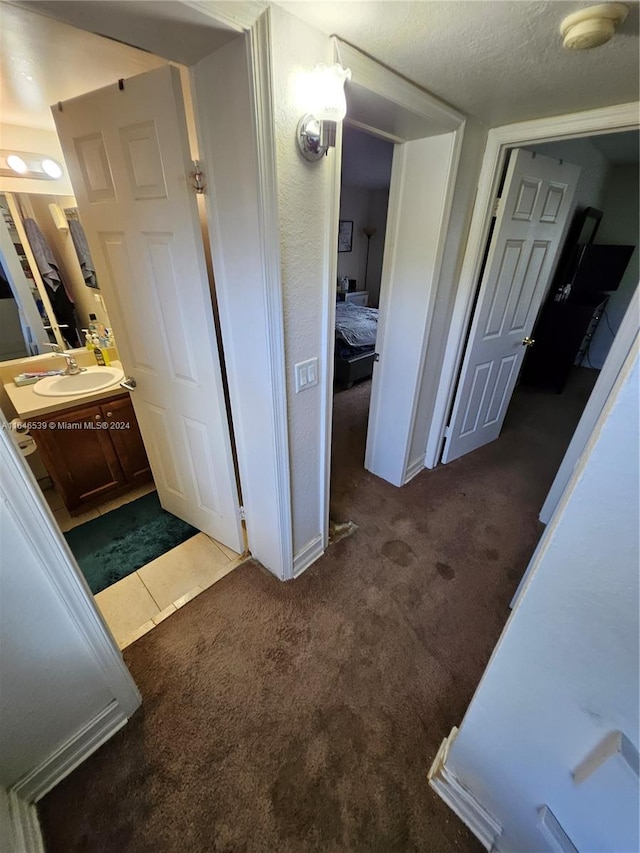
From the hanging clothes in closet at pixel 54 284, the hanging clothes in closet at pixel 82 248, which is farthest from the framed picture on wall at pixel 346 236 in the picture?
the hanging clothes in closet at pixel 54 284

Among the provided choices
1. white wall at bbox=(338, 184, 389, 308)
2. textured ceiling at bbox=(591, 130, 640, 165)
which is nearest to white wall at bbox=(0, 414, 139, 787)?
textured ceiling at bbox=(591, 130, 640, 165)

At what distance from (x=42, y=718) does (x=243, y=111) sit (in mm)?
1886

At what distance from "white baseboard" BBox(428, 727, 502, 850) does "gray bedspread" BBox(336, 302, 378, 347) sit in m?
3.26

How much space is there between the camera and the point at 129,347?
5.49 feet

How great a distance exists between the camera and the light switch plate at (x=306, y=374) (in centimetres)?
133

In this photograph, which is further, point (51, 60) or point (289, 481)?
point (289, 481)

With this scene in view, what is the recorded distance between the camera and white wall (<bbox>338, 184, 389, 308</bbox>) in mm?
6129

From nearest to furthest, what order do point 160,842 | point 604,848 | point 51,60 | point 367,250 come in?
point 604,848, point 160,842, point 51,60, point 367,250

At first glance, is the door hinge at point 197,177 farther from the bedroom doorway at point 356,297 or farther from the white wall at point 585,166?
the white wall at point 585,166

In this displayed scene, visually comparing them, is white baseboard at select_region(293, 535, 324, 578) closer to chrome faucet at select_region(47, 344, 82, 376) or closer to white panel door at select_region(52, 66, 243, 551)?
white panel door at select_region(52, 66, 243, 551)

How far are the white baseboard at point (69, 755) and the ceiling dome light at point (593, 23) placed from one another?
97.6 inches

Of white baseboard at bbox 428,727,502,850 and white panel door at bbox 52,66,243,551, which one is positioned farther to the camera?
white panel door at bbox 52,66,243,551

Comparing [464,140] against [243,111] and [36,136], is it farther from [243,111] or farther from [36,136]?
[36,136]

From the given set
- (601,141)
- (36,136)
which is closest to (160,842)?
(36,136)
